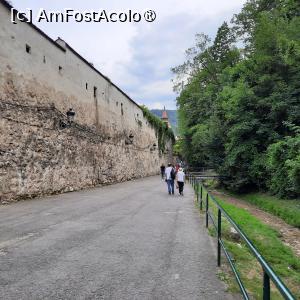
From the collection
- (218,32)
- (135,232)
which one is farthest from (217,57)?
(135,232)

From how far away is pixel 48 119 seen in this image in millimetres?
16594

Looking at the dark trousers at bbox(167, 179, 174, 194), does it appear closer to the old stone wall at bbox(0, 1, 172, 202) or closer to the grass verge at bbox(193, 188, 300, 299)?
the old stone wall at bbox(0, 1, 172, 202)

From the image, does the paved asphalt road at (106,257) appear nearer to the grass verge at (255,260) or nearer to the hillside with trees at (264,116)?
the grass verge at (255,260)

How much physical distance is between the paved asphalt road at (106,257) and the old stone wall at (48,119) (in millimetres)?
4507

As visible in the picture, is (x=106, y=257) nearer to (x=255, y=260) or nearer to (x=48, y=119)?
(x=255, y=260)

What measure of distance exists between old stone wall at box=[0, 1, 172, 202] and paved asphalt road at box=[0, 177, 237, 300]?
4507mm

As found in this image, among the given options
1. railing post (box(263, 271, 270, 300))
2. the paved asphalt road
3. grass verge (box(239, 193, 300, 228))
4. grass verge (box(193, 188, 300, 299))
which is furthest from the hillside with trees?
railing post (box(263, 271, 270, 300))

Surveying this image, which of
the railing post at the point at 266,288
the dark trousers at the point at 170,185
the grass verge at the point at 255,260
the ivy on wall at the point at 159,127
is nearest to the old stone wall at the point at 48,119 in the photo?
the dark trousers at the point at 170,185

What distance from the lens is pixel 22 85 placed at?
1480 cm

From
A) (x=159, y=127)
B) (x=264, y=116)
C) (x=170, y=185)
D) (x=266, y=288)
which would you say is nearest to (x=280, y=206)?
(x=170, y=185)

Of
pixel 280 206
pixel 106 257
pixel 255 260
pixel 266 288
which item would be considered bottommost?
pixel 280 206

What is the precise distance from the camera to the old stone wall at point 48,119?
13.8 meters

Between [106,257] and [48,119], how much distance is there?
11982mm

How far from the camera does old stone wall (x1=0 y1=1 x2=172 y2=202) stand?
13.8m
